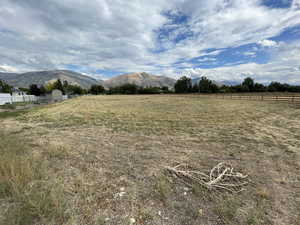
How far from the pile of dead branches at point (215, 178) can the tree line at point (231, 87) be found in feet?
215

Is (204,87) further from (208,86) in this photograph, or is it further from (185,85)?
(185,85)

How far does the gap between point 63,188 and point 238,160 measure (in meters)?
4.20

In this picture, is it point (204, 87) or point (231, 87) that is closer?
point (231, 87)

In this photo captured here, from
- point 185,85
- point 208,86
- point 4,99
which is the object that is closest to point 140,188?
point 4,99

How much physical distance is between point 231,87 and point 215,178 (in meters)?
70.7

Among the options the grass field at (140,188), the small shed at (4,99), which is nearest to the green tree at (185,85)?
the small shed at (4,99)

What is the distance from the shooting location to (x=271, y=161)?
3.74 metres

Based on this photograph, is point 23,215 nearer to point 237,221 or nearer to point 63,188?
point 63,188

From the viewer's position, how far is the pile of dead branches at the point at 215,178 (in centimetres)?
264

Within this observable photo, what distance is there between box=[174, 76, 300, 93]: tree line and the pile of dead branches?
65.6 meters

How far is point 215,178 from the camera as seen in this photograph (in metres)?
Result: 2.89

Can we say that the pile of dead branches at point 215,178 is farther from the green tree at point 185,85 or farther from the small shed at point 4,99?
the green tree at point 185,85

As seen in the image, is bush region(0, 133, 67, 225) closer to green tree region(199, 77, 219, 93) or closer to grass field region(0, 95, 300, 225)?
grass field region(0, 95, 300, 225)

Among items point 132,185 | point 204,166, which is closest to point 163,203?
point 132,185
